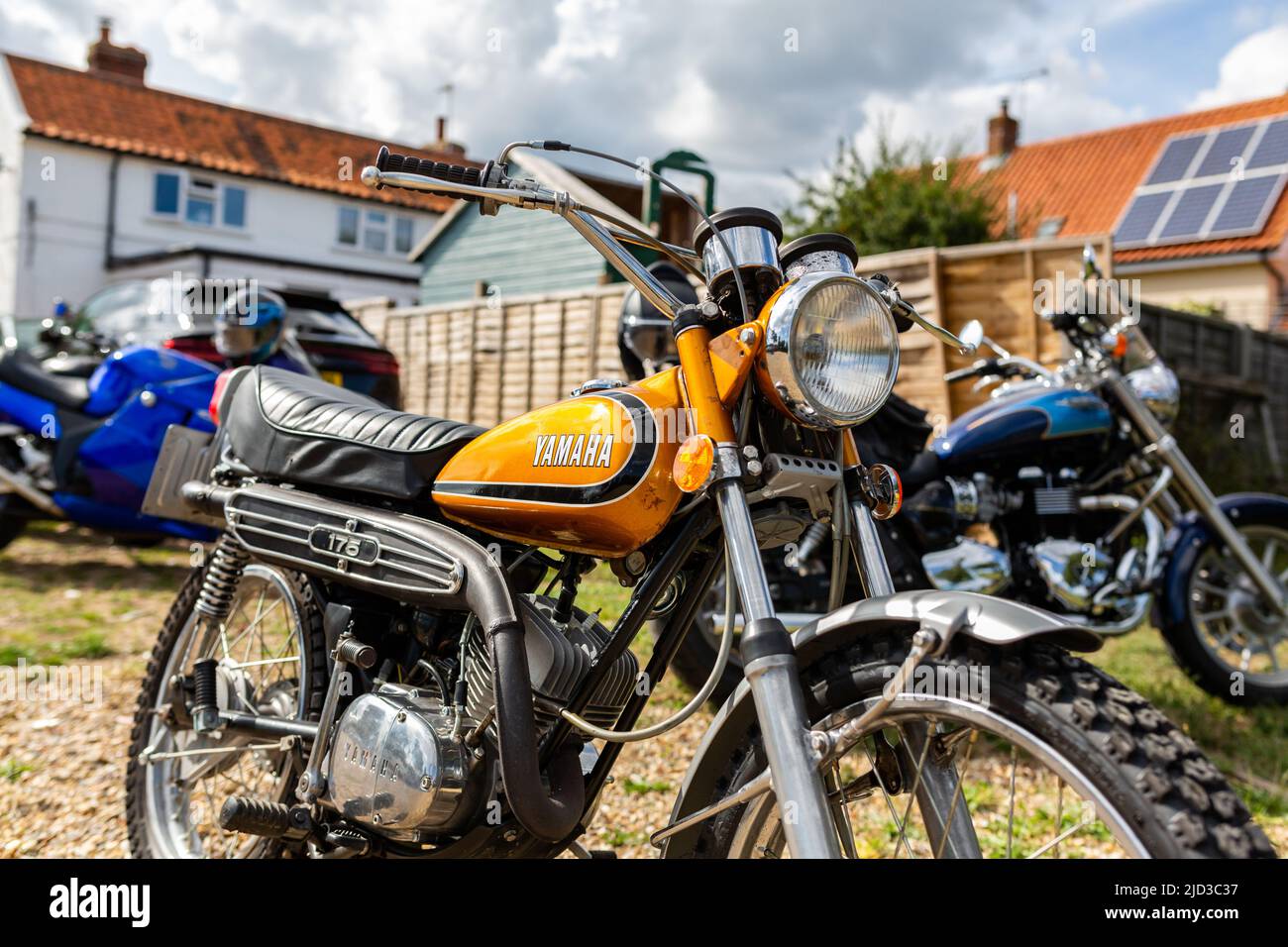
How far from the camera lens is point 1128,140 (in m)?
23.4

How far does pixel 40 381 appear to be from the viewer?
586cm

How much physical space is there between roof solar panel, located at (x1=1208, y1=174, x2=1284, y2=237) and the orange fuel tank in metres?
17.2

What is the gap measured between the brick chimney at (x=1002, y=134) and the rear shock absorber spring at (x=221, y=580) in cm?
2616

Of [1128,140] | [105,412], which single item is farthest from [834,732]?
[1128,140]

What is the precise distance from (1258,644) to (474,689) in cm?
345

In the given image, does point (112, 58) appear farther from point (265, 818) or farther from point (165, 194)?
point (265, 818)

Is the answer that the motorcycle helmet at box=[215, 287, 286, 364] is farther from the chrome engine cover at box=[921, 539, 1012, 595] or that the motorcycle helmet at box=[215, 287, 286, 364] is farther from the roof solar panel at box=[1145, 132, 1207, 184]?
the roof solar panel at box=[1145, 132, 1207, 184]

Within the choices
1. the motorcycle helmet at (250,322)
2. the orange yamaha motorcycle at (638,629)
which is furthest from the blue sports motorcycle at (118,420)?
the orange yamaha motorcycle at (638,629)

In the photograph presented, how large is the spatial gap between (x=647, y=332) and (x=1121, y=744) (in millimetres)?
2890

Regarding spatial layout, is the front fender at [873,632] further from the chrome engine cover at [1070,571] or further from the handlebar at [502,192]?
the chrome engine cover at [1070,571]

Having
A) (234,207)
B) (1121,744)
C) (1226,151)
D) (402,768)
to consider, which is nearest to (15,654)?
(402,768)

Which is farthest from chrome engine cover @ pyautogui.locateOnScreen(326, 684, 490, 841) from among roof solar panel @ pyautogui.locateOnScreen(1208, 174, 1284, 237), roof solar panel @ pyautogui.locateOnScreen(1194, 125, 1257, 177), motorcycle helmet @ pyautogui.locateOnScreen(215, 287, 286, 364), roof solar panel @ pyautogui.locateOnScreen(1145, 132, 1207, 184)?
roof solar panel @ pyautogui.locateOnScreen(1145, 132, 1207, 184)

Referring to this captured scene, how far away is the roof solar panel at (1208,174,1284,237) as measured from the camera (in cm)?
1575
